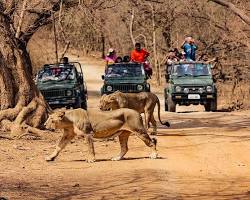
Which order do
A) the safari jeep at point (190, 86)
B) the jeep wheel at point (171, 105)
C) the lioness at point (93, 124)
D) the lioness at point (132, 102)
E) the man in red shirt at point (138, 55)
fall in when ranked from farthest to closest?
the jeep wheel at point (171, 105), the safari jeep at point (190, 86), the man in red shirt at point (138, 55), the lioness at point (132, 102), the lioness at point (93, 124)

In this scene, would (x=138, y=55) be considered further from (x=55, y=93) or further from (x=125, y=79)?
(x=55, y=93)

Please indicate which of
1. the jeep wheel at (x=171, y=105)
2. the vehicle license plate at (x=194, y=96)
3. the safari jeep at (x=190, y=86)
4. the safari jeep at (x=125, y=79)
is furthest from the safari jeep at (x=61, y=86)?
the vehicle license plate at (x=194, y=96)

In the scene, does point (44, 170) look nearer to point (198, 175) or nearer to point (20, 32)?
point (198, 175)

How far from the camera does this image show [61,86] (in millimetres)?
23234

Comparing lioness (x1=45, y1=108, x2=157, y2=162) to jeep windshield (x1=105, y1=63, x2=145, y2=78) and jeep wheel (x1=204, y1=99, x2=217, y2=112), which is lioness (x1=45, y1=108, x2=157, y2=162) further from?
jeep wheel (x1=204, y1=99, x2=217, y2=112)

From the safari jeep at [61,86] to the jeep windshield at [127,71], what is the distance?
1.17m

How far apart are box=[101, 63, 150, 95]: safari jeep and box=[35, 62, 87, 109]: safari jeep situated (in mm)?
940

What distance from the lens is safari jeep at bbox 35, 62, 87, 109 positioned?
2309 centimetres

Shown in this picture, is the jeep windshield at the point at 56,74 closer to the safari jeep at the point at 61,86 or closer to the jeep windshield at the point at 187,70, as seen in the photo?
the safari jeep at the point at 61,86

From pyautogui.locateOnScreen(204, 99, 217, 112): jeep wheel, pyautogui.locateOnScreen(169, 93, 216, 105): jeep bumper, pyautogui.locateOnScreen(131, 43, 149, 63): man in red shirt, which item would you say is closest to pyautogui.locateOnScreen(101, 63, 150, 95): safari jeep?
pyautogui.locateOnScreen(131, 43, 149, 63): man in red shirt

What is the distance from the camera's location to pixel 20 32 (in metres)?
18.1

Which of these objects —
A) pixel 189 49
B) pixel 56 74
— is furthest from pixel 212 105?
pixel 56 74

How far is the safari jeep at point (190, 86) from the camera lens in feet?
81.6

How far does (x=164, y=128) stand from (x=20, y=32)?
4775 mm
